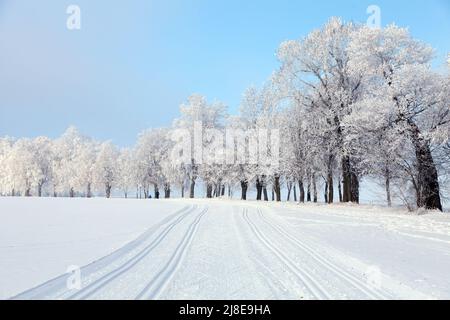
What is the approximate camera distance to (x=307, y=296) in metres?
6.27

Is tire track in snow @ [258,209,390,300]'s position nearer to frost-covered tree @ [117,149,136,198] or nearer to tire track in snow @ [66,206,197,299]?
tire track in snow @ [66,206,197,299]

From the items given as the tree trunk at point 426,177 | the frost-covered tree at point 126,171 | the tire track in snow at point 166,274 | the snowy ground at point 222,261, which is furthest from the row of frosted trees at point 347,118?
the tire track in snow at point 166,274

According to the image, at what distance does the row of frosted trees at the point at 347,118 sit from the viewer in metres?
22.8

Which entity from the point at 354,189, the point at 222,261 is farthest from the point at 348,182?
the point at 222,261

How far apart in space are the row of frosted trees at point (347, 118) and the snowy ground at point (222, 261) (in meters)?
9.09

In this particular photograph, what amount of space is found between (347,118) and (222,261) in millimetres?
20377

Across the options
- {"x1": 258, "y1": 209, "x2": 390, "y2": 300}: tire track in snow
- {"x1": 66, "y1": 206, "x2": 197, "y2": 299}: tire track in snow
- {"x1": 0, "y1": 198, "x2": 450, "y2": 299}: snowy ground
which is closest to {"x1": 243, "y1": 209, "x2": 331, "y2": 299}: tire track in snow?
{"x1": 0, "y1": 198, "x2": 450, "y2": 299}: snowy ground

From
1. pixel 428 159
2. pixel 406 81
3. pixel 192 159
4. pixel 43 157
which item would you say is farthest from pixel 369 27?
pixel 43 157

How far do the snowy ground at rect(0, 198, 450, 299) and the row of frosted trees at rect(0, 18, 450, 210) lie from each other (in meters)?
9.09

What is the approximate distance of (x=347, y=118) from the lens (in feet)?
86.3

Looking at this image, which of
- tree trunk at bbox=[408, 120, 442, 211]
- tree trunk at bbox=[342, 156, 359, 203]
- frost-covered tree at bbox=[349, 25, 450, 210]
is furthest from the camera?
tree trunk at bbox=[342, 156, 359, 203]

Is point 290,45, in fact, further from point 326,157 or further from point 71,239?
point 71,239

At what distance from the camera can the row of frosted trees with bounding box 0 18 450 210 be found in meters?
22.8
